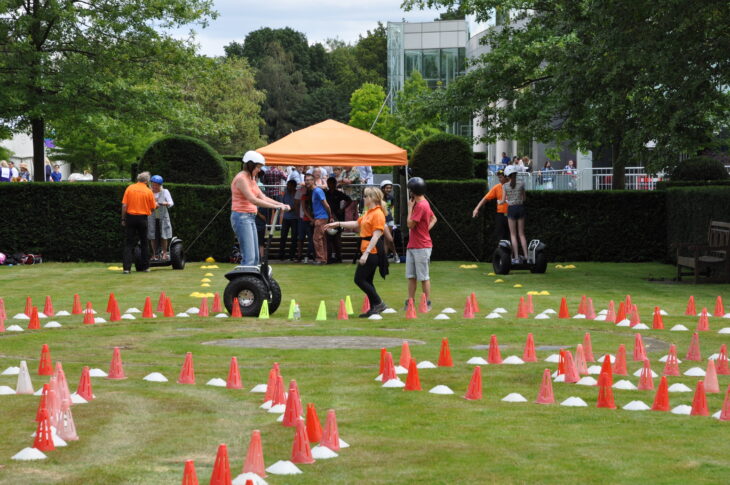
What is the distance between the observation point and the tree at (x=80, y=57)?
101 ft

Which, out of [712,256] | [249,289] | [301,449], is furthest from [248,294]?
[712,256]

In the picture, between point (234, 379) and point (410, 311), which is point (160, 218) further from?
point (234, 379)

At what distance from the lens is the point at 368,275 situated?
14.4m

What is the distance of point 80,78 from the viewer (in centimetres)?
3120

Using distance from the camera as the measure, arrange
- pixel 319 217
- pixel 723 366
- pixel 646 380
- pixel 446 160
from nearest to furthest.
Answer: pixel 646 380 < pixel 723 366 < pixel 319 217 < pixel 446 160

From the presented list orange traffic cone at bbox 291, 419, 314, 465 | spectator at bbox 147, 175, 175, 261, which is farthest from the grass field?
spectator at bbox 147, 175, 175, 261

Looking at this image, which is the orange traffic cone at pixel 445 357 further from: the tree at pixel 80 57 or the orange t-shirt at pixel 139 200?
the tree at pixel 80 57

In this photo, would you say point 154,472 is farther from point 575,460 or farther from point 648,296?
point 648,296

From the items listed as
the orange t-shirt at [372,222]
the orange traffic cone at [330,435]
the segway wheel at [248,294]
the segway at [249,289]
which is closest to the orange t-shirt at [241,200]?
the segway at [249,289]

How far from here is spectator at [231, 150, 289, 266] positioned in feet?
45.7

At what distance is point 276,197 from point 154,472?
24.8m

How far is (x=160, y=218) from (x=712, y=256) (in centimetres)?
1103

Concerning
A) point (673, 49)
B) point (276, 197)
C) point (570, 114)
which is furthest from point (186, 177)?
point (673, 49)

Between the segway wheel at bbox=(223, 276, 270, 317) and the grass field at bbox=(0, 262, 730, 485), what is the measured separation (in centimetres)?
40
